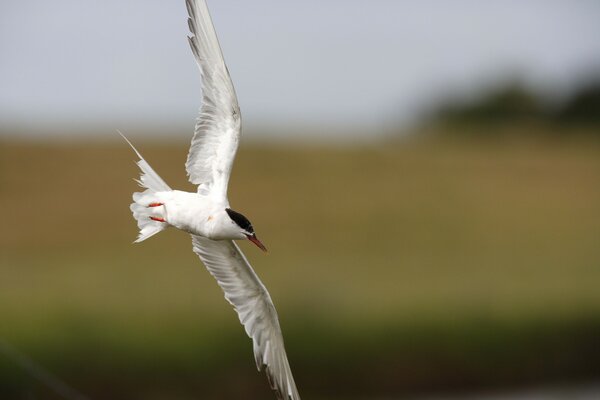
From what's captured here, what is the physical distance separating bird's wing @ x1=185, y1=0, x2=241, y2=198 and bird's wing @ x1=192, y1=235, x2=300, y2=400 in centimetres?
45

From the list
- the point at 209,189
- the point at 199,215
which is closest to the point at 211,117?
the point at 209,189

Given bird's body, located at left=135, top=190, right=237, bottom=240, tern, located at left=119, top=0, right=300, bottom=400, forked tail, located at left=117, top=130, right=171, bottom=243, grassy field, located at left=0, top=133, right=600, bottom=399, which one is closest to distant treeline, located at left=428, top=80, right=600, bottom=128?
grassy field, located at left=0, top=133, right=600, bottom=399

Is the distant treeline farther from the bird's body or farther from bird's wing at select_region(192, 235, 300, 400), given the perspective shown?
the bird's body

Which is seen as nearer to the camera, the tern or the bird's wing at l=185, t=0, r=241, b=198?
the tern

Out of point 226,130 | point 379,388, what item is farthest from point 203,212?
point 379,388

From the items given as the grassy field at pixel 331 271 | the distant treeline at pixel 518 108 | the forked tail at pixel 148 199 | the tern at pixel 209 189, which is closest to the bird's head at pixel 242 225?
the tern at pixel 209 189

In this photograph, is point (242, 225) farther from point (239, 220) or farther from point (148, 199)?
point (148, 199)

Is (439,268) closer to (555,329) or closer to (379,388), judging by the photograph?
(555,329)

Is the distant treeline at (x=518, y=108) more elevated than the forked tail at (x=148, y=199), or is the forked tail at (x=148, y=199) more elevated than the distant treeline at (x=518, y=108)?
the distant treeline at (x=518, y=108)

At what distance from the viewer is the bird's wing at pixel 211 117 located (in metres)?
6.56

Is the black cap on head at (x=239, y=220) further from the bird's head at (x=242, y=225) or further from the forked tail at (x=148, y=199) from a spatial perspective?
the forked tail at (x=148, y=199)

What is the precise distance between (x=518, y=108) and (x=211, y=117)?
4938cm

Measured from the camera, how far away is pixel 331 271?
2031 cm

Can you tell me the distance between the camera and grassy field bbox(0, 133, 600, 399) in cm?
1465
